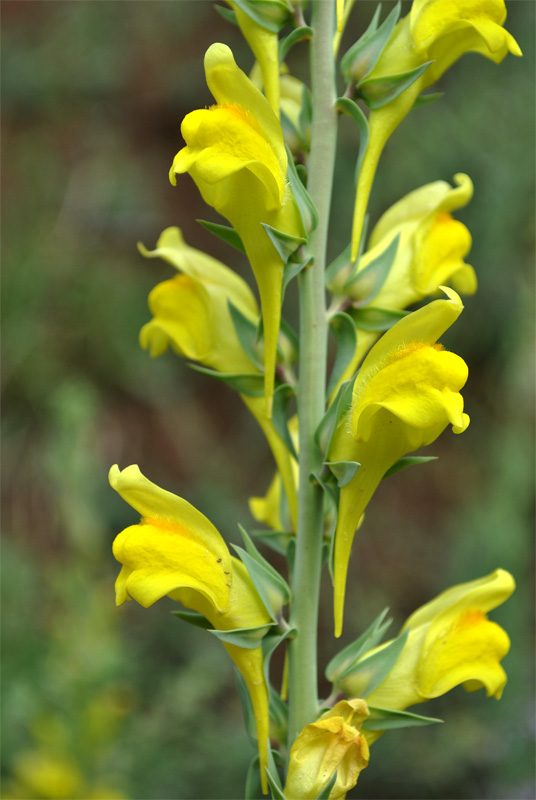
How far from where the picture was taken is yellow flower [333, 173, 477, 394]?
3.53ft

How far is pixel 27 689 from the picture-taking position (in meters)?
2.01

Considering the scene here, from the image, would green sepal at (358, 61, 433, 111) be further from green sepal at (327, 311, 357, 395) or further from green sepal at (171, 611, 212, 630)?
green sepal at (171, 611, 212, 630)

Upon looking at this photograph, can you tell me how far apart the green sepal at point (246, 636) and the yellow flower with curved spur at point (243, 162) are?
0.37 meters

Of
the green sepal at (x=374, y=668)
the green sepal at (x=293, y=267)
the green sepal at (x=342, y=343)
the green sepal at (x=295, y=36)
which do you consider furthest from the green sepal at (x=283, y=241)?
the green sepal at (x=374, y=668)

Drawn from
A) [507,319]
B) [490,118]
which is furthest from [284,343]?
[490,118]

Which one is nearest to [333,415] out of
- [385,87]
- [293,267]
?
[293,267]

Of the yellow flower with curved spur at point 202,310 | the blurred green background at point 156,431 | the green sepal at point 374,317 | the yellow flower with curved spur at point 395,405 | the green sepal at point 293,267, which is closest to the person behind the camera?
the yellow flower with curved spur at point 395,405

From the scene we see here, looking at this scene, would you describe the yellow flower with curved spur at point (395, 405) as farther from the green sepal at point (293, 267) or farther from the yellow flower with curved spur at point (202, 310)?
the yellow flower with curved spur at point (202, 310)

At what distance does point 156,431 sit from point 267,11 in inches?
148

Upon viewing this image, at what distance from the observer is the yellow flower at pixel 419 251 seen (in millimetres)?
1075

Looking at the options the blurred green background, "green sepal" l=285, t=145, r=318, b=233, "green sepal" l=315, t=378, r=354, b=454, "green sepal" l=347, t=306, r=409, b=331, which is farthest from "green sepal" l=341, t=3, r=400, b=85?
the blurred green background

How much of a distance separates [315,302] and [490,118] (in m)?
3.60

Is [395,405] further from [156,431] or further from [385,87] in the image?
[156,431]

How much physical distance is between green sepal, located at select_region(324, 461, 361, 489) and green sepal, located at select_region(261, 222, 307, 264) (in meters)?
0.24
